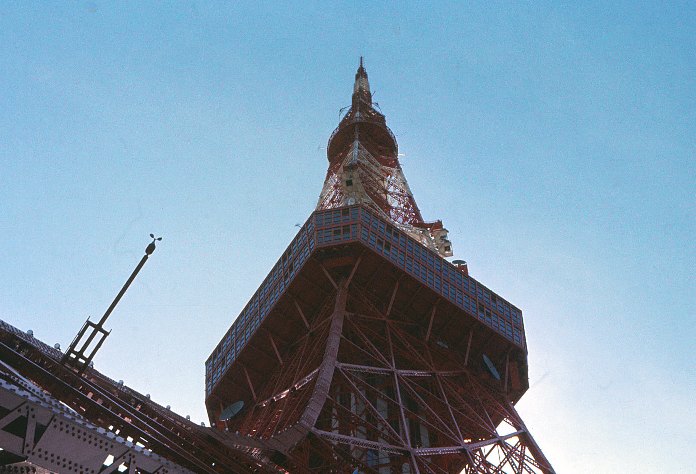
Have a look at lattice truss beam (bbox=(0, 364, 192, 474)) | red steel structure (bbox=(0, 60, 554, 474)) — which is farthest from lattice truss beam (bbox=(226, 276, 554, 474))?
lattice truss beam (bbox=(0, 364, 192, 474))

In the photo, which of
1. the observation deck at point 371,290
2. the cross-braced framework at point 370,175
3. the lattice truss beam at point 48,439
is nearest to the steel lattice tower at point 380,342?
the observation deck at point 371,290

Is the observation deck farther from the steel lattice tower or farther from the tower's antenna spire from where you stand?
the tower's antenna spire

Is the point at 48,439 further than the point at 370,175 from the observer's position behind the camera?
No

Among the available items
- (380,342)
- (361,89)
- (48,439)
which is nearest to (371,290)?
(380,342)

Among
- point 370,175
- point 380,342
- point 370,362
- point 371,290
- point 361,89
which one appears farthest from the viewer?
point 361,89

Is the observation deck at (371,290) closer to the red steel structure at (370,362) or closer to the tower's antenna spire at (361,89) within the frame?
the red steel structure at (370,362)

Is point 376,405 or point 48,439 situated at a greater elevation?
point 376,405

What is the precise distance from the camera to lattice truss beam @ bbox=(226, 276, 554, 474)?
36.7m

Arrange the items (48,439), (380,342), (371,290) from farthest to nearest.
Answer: (371,290) < (380,342) < (48,439)

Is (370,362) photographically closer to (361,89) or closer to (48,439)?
(48,439)

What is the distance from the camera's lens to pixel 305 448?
113ft

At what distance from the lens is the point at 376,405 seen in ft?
164

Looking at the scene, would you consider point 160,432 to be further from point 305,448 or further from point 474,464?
point 474,464

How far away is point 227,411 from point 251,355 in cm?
467
